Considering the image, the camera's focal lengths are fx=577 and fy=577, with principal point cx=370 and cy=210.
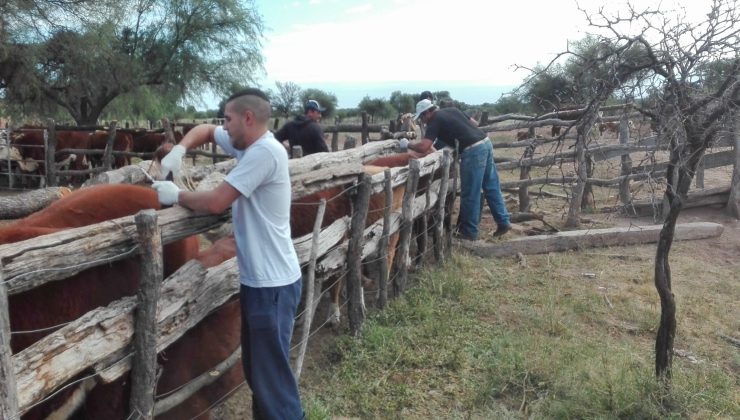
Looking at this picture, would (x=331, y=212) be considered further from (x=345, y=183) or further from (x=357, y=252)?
(x=345, y=183)

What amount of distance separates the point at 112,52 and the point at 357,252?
63.5ft

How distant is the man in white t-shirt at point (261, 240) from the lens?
2.82m

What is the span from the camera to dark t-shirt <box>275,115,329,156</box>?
804cm

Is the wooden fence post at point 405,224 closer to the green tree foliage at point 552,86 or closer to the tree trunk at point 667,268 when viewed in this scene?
the green tree foliage at point 552,86

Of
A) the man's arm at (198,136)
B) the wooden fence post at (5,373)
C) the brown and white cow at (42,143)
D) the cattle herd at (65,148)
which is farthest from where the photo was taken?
the brown and white cow at (42,143)

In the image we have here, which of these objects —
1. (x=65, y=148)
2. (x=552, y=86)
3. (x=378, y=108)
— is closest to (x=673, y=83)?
(x=552, y=86)

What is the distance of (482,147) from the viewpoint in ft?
26.5

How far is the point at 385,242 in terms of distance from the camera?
5.55 meters

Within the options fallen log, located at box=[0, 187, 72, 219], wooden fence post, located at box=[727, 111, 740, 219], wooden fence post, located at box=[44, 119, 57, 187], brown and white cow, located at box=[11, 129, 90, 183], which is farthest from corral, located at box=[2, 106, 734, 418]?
brown and white cow, located at box=[11, 129, 90, 183]

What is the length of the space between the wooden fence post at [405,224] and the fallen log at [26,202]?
313 cm

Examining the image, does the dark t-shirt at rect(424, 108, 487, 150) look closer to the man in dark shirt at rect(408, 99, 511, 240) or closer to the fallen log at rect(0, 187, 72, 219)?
the man in dark shirt at rect(408, 99, 511, 240)

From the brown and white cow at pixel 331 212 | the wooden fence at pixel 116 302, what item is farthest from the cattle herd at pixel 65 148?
the wooden fence at pixel 116 302

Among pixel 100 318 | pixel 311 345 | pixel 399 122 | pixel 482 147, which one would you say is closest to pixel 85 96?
pixel 399 122

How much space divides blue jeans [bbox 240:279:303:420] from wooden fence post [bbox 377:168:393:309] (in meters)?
2.41
